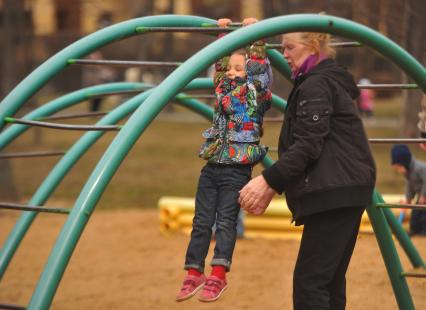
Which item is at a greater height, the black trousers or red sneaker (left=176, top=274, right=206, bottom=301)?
the black trousers

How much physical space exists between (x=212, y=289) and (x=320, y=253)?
570 millimetres

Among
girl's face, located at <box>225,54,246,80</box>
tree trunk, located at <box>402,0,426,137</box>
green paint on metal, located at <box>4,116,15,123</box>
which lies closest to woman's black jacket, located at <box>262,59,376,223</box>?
girl's face, located at <box>225,54,246,80</box>

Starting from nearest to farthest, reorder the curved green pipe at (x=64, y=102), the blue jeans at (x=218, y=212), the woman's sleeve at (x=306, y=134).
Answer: the woman's sleeve at (x=306, y=134)
the blue jeans at (x=218, y=212)
the curved green pipe at (x=64, y=102)

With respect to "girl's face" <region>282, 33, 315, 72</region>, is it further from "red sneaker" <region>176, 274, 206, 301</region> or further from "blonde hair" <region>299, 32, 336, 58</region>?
"red sneaker" <region>176, 274, 206, 301</region>

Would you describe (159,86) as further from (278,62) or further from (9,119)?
(278,62)

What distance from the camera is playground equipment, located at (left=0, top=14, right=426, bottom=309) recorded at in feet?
12.7

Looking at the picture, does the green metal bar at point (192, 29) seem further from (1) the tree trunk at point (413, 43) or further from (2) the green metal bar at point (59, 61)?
(1) the tree trunk at point (413, 43)

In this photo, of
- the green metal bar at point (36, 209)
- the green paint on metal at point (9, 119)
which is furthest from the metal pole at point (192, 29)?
the green metal bar at point (36, 209)

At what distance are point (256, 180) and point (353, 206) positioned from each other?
430mm

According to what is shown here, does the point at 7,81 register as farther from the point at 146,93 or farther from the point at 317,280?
the point at 317,280

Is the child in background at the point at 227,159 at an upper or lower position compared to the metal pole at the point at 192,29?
lower

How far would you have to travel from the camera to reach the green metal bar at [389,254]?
520 centimetres

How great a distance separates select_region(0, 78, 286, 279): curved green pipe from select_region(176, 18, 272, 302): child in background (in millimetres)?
1496

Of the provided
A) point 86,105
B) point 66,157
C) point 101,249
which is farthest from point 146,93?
point 86,105
